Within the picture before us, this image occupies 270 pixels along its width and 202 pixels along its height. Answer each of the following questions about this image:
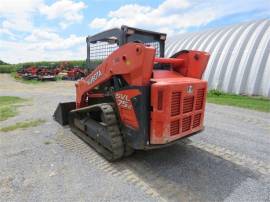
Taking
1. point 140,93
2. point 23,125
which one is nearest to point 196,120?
point 140,93

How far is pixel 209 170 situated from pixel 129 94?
5.61ft

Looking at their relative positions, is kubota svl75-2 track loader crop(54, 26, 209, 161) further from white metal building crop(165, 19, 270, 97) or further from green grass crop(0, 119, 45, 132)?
white metal building crop(165, 19, 270, 97)

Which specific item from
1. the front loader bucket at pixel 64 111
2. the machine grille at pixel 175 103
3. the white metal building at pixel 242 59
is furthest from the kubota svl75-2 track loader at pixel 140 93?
the white metal building at pixel 242 59

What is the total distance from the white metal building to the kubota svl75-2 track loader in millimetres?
7716

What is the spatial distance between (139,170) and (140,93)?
1.24m

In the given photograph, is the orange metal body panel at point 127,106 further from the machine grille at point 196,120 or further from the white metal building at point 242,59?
the white metal building at point 242,59

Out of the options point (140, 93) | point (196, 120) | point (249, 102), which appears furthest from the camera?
point (249, 102)

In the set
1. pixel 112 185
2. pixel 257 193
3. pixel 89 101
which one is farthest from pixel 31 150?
pixel 257 193

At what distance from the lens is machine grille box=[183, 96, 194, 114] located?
12.2 feet

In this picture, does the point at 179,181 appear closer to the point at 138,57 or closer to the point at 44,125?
the point at 138,57

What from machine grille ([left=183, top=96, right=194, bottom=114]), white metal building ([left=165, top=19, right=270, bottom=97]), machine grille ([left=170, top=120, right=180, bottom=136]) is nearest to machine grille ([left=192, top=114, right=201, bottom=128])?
machine grille ([left=183, top=96, right=194, bottom=114])

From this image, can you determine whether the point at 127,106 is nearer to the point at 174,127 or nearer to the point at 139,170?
the point at 174,127

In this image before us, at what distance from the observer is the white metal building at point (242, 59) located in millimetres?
10758

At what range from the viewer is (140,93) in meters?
3.48
